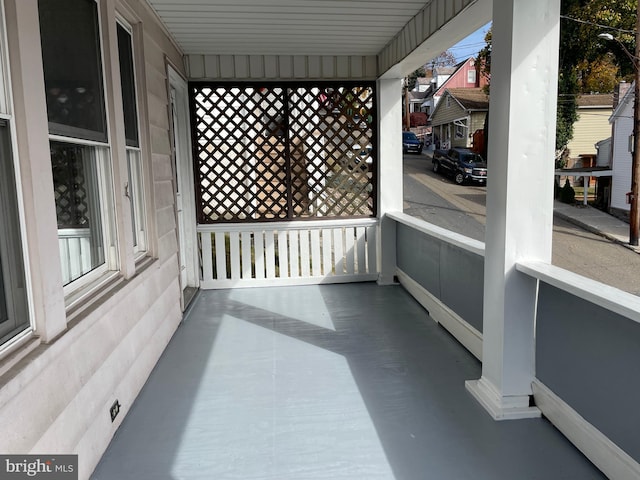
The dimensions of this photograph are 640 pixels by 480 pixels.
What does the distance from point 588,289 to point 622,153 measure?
1426 centimetres

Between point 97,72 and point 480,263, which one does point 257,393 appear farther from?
point 97,72

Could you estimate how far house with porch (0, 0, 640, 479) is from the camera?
62.2 inches

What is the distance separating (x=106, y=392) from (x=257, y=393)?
2.65 feet

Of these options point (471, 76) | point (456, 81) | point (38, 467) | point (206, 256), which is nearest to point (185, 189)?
point (206, 256)

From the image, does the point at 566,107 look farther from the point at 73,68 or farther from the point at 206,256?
the point at 73,68

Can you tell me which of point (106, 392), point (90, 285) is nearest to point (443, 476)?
point (106, 392)

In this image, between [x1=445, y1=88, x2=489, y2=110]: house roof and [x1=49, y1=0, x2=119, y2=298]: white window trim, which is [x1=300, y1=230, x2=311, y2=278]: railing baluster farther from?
[x1=445, y1=88, x2=489, y2=110]: house roof

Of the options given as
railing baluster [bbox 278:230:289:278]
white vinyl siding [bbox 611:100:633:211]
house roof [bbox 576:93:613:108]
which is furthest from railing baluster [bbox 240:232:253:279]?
house roof [bbox 576:93:613:108]

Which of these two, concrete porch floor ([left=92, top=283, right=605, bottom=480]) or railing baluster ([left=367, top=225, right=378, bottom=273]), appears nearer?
concrete porch floor ([left=92, top=283, right=605, bottom=480])

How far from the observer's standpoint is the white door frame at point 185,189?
4.70 meters

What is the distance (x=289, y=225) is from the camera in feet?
16.5

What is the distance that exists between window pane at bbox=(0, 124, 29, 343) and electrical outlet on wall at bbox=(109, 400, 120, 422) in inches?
33.4

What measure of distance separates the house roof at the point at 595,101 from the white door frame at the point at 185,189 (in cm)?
1981

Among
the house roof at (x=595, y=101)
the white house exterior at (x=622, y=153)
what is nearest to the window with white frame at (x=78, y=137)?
the white house exterior at (x=622, y=153)
